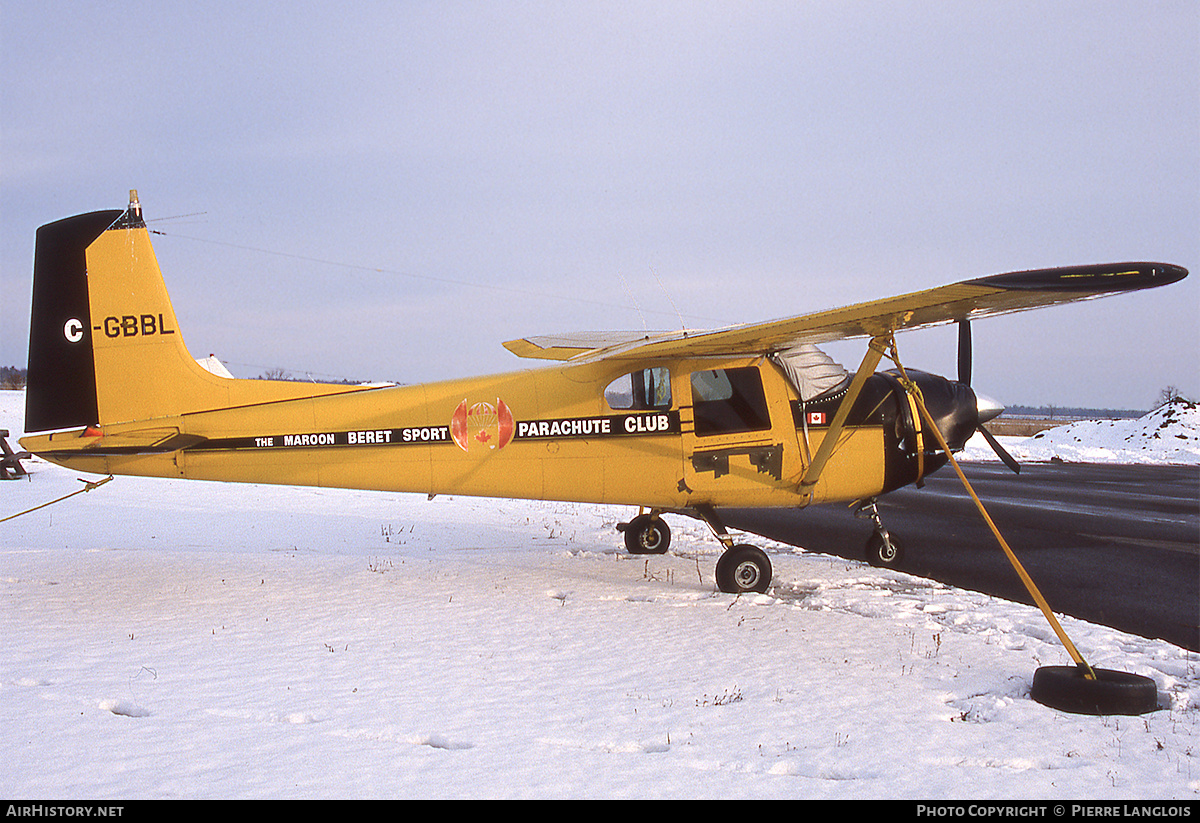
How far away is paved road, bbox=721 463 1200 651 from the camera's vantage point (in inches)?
301

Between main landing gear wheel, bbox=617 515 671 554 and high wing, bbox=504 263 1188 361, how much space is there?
259 centimetres

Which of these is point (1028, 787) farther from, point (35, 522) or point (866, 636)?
point (35, 522)

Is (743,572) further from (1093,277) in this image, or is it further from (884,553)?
(1093,277)

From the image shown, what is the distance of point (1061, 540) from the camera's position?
11430 millimetres

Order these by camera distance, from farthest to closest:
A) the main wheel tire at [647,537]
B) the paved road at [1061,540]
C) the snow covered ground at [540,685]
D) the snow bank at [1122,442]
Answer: the snow bank at [1122,442], the main wheel tire at [647,537], the paved road at [1061,540], the snow covered ground at [540,685]

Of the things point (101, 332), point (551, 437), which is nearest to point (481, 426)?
point (551, 437)

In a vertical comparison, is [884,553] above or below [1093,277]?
below

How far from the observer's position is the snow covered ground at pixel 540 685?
355cm

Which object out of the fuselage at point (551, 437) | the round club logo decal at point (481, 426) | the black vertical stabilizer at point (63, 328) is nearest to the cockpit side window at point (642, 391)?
the fuselage at point (551, 437)

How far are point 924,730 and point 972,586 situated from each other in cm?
468

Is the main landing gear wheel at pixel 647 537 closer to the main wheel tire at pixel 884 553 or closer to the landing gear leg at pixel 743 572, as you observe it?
the landing gear leg at pixel 743 572

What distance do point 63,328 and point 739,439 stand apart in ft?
22.8

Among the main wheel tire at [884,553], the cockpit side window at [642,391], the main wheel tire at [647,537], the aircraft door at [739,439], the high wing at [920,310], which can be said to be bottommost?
the main wheel tire at [884,553]
